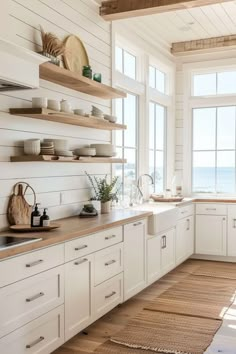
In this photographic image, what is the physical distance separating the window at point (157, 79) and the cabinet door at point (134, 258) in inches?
101

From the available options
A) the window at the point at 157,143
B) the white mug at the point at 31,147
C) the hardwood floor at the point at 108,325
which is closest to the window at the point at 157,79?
the window at the point at 157,143

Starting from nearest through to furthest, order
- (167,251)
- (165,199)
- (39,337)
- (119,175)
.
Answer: (39,337) → (167,251) → (119,175) → (165,199)

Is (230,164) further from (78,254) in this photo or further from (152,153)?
(78,254)

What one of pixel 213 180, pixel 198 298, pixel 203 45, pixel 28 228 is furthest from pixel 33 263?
pixel 203 45

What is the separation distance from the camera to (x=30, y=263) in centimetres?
271

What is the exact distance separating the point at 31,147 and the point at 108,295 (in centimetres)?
139

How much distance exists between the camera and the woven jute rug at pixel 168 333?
3305 millimetres

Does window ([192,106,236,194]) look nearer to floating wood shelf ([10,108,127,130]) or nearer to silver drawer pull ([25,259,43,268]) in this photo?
floating wood shelf ([10,108,127,130])

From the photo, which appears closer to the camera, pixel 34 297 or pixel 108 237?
pixel 34 297

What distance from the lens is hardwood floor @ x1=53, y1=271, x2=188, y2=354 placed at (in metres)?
3.29

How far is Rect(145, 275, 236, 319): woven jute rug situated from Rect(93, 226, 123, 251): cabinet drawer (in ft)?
2.66

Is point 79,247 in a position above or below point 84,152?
below

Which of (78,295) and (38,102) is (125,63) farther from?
(78,295)

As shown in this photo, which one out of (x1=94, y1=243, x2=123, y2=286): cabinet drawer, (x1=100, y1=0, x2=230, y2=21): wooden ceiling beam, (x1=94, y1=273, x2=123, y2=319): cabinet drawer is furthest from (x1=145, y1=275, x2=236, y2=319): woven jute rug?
(x1=100, y1=0, x2=230, y2=21): wooden ceiling beam
